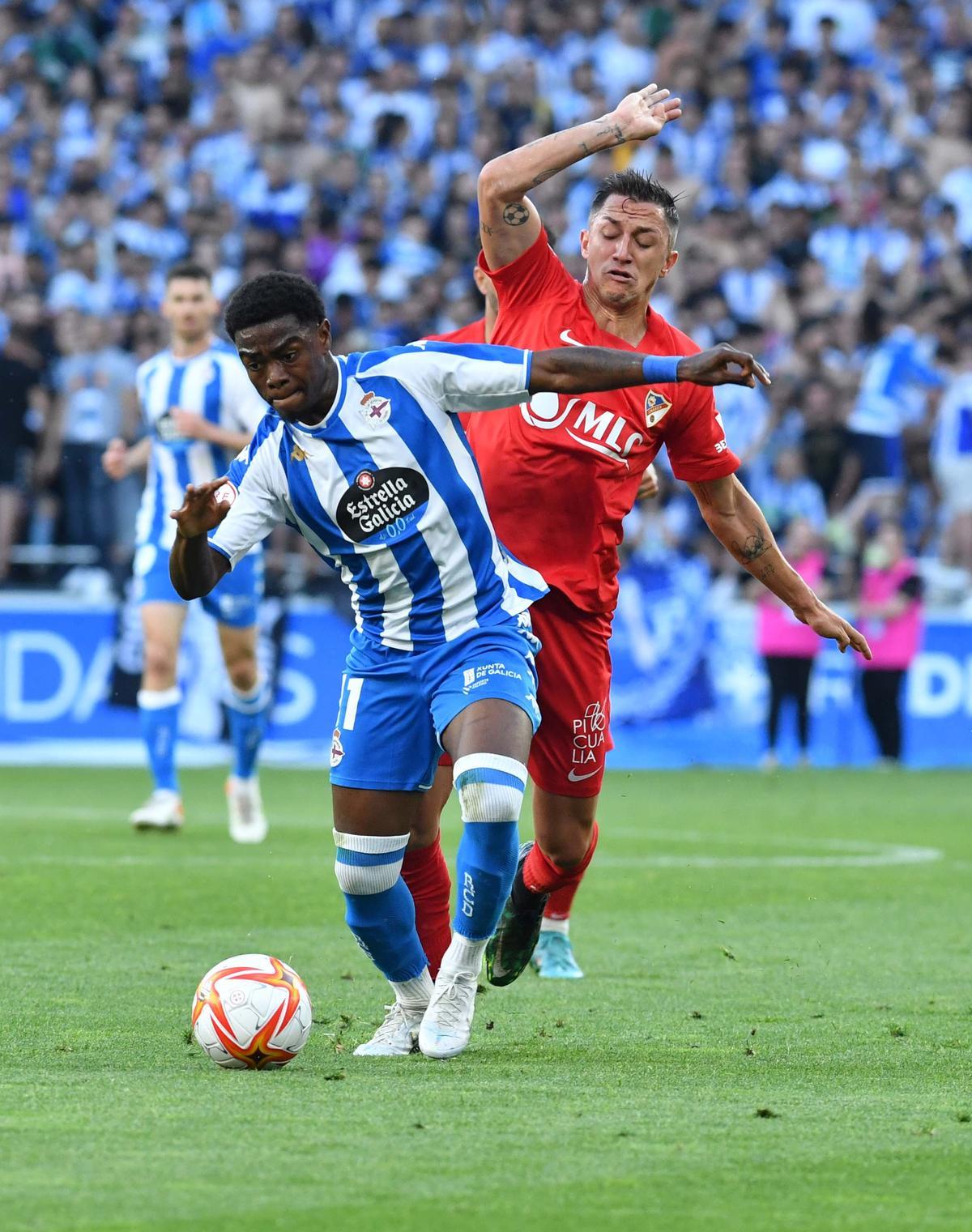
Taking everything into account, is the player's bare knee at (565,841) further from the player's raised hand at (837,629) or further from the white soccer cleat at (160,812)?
the white soccer cleat at (160,812)

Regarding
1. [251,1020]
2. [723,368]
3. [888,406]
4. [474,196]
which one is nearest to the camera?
[723,368]

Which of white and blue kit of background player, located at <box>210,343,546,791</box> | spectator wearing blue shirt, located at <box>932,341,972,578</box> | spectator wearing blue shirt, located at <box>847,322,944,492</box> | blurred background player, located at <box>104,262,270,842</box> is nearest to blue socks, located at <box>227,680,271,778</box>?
blurred background player, located at <box>104,262,270,842</box>

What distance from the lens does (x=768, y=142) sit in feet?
70.4

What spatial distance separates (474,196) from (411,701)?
49.8ft

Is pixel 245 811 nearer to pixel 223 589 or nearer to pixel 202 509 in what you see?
pixel 223 589

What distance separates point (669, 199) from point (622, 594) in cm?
1033

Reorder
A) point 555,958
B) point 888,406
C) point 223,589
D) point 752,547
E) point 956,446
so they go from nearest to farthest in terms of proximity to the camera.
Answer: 1. point 752,547
2. point 555,958
3. point 223,589
4. point 888,406
5. point 956,446

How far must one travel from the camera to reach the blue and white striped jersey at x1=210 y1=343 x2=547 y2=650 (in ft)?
18.0

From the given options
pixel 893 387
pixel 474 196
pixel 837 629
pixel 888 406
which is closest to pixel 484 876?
pixel 837 629

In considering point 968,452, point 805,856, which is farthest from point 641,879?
point 968,452

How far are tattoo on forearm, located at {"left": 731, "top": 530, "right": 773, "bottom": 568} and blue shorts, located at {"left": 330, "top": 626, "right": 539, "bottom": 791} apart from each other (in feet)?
4.76

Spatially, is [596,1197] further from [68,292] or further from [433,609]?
[68,292]

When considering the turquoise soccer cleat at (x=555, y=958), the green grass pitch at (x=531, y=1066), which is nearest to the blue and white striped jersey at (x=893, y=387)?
the green grass pitch at (x=531, y=1066)

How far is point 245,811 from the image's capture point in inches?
441
